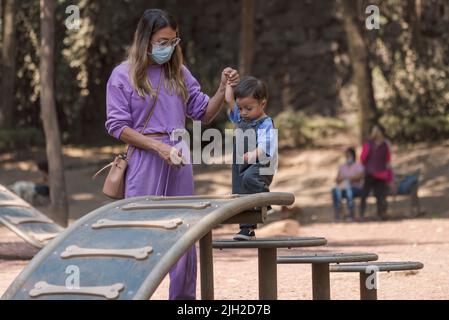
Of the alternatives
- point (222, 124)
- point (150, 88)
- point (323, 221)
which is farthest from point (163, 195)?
point (222, 124)

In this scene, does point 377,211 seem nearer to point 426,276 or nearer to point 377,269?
point 426,276

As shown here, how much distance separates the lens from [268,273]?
Result: 607cm

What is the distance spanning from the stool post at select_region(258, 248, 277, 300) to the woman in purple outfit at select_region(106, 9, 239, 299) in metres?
0.54

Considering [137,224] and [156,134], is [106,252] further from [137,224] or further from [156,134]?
[156,134]

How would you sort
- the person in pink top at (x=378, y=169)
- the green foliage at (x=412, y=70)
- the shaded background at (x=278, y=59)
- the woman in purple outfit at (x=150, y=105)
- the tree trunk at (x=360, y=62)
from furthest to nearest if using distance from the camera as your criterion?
the shaded background at (x=278, y=59) → the green foliage at (x=412, y=70) → the tree trunk at (x=360, y=62) → the person in pink top at (x=378, y=169) → the woman in purple outfit at (x=150, y=105)

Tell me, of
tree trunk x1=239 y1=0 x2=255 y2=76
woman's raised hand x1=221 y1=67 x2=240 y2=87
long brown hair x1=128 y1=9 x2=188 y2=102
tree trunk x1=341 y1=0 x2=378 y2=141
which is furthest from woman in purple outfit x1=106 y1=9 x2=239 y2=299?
tree trunk x1=341 y1=0 x2=378 y2=141

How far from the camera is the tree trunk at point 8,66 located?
22.8 m

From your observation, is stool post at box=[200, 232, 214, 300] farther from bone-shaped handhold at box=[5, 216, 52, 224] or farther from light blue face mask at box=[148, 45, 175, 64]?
bone-shaped handhold at box=[5, 216, 52, 224]

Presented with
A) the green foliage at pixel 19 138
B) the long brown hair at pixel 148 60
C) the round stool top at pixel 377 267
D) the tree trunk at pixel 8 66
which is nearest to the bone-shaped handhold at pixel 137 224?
the long brown hair at pixel 148 60

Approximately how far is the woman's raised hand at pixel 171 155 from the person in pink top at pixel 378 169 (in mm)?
11658

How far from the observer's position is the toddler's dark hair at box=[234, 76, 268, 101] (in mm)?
6484

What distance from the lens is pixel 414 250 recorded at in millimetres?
11352

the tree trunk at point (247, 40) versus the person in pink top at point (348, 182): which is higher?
the tree trunk at point (247, 40)

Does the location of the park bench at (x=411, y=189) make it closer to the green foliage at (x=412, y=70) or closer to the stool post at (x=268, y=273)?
the green foliage at (x=412, y=70)
